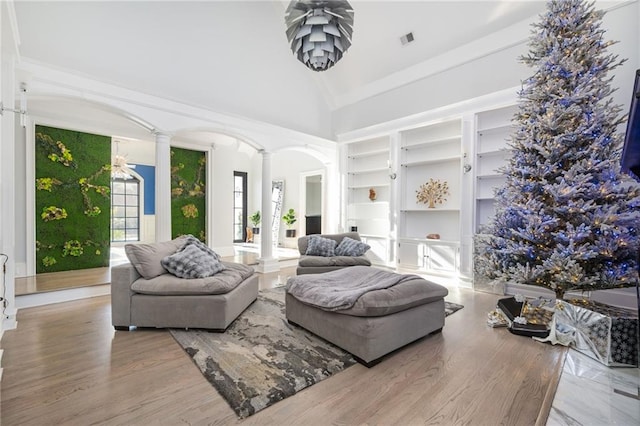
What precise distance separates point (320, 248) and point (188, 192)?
387 centimetres

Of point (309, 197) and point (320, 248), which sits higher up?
point (309, 197)

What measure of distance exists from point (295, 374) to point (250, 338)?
0.74 meters

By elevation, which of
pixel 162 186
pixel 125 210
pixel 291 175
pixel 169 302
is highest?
pixel 291 175

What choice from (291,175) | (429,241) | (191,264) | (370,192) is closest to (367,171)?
(370,192)

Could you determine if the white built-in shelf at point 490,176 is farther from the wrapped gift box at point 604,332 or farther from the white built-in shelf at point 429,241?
the wrapped gift box at point 604,332

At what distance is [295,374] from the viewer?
206 centimetres

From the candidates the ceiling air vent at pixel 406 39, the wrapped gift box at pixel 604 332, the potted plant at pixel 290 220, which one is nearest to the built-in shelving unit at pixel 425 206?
the ceiling air vent at pixel 406 39

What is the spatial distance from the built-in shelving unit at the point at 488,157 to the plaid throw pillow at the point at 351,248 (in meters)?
1.80

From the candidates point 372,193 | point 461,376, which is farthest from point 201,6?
point 461,376

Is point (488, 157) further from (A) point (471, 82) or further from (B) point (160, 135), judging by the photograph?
(B) point (160, 135)

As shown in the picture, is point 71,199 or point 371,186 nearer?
point 71,199

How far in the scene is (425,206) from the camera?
5512mm

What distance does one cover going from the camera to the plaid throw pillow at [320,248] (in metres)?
4.66

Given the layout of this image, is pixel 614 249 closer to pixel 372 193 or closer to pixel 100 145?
pixel 372 193
